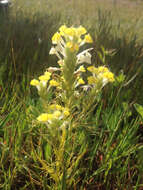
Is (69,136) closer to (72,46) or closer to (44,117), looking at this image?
(44,117)

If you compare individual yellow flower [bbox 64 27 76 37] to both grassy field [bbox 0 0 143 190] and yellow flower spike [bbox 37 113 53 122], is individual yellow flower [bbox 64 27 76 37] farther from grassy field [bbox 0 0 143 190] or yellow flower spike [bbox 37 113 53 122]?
yellow flower spike [bbox 37 113 53 122]

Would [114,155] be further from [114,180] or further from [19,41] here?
[19,41]

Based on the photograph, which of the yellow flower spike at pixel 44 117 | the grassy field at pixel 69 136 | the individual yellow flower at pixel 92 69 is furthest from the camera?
the grassy field at pixel 69 136

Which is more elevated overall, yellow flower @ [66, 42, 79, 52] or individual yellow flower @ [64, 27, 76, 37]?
individual yellow flower @ [64, 27, 76, 37]

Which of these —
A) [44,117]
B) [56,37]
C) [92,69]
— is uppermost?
[56,37]

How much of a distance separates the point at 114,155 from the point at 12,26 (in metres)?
2.25

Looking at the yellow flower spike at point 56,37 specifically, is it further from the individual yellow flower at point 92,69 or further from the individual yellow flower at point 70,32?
the individual yellow flower at point 92,69

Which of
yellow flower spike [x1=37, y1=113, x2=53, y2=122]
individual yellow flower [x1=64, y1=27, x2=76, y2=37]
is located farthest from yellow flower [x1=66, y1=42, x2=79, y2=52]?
yellow flower spike [x1=37, y1=113, x2=53, y2=122]

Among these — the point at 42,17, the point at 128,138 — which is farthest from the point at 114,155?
the point at 42,17

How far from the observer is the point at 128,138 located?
1286 mm

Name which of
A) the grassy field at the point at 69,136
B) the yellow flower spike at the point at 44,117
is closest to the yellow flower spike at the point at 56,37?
the grassy field at the point at 69,136

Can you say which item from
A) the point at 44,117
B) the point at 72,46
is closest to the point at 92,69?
the point at 72,46

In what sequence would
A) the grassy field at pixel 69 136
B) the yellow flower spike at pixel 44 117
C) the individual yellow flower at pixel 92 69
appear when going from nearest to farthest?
the yellow flower spike at pixel 44 117
the individual yellow flower at pixel 92 69
the grassy field at pixel 69 136

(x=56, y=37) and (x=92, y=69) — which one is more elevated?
(x=56, y=37)
